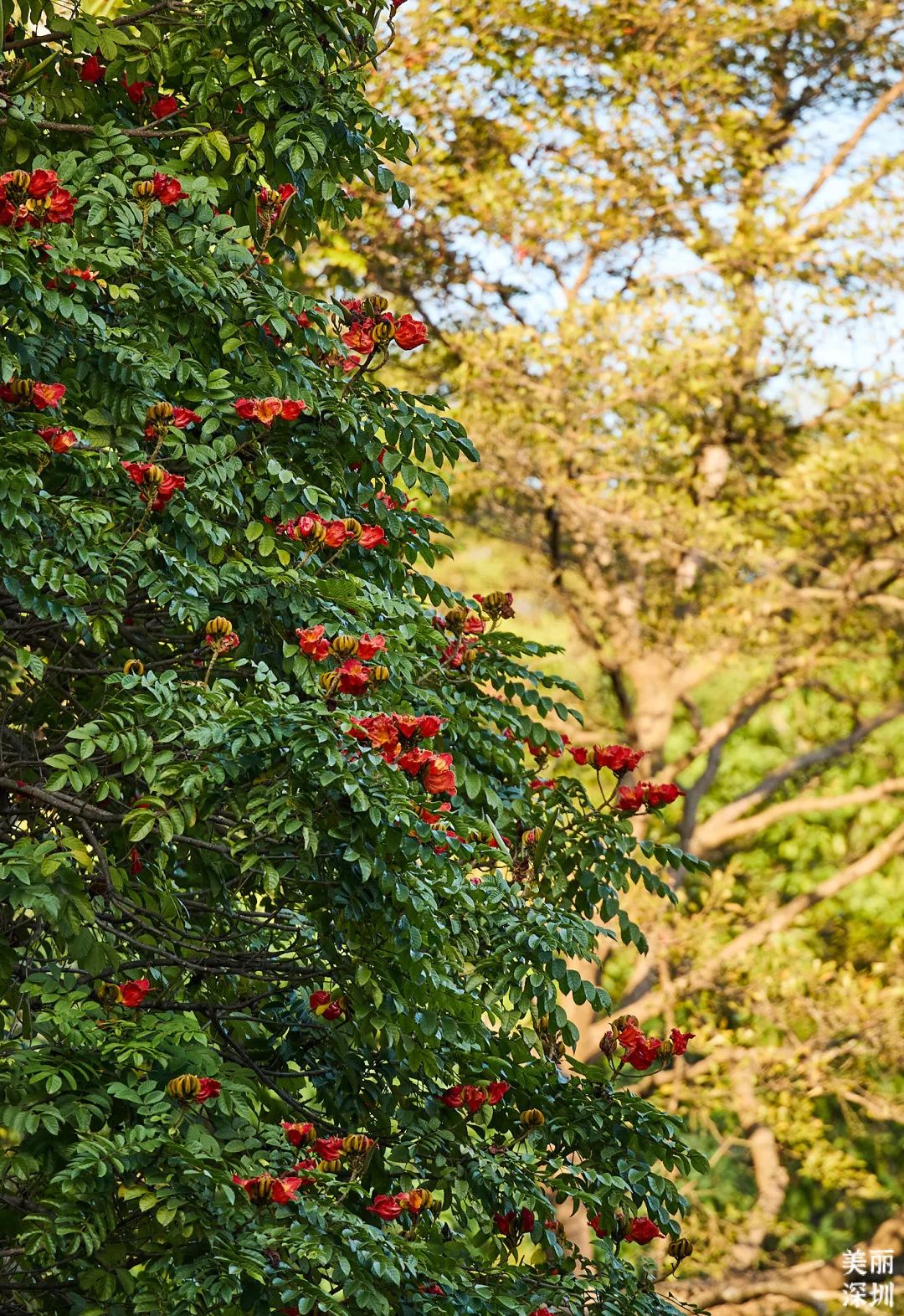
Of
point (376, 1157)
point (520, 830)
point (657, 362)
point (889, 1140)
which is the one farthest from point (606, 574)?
point (376, 1157)

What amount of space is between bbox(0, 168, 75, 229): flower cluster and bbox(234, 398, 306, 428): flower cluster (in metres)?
0.51

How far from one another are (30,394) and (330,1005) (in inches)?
54.5

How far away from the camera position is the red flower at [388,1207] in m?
2.90

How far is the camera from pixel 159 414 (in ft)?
10.2

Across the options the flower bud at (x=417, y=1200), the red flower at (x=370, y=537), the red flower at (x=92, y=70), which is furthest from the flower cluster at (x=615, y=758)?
the red flower at (x=92, y=70)

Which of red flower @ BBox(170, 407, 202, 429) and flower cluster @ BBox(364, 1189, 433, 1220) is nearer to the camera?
flower cluster @ BBox(364, 1189, 433, 1220)

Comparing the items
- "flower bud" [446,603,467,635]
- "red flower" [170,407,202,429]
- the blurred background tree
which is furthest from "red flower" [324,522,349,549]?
the blurred background tree

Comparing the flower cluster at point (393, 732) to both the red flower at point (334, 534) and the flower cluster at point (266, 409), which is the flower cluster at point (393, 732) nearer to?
the red flower at point (334, 534)

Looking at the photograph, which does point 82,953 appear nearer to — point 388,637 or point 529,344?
point 388,637

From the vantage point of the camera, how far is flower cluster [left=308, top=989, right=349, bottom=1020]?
3.22m

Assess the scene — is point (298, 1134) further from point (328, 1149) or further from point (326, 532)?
point (326, 532)


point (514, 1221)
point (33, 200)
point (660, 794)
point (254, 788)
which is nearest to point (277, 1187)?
point (254, 788)

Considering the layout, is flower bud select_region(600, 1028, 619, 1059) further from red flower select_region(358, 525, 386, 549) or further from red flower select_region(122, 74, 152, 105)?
red flower select_region(122, 74, 152, 105)

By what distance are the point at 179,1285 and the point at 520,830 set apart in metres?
1.49
